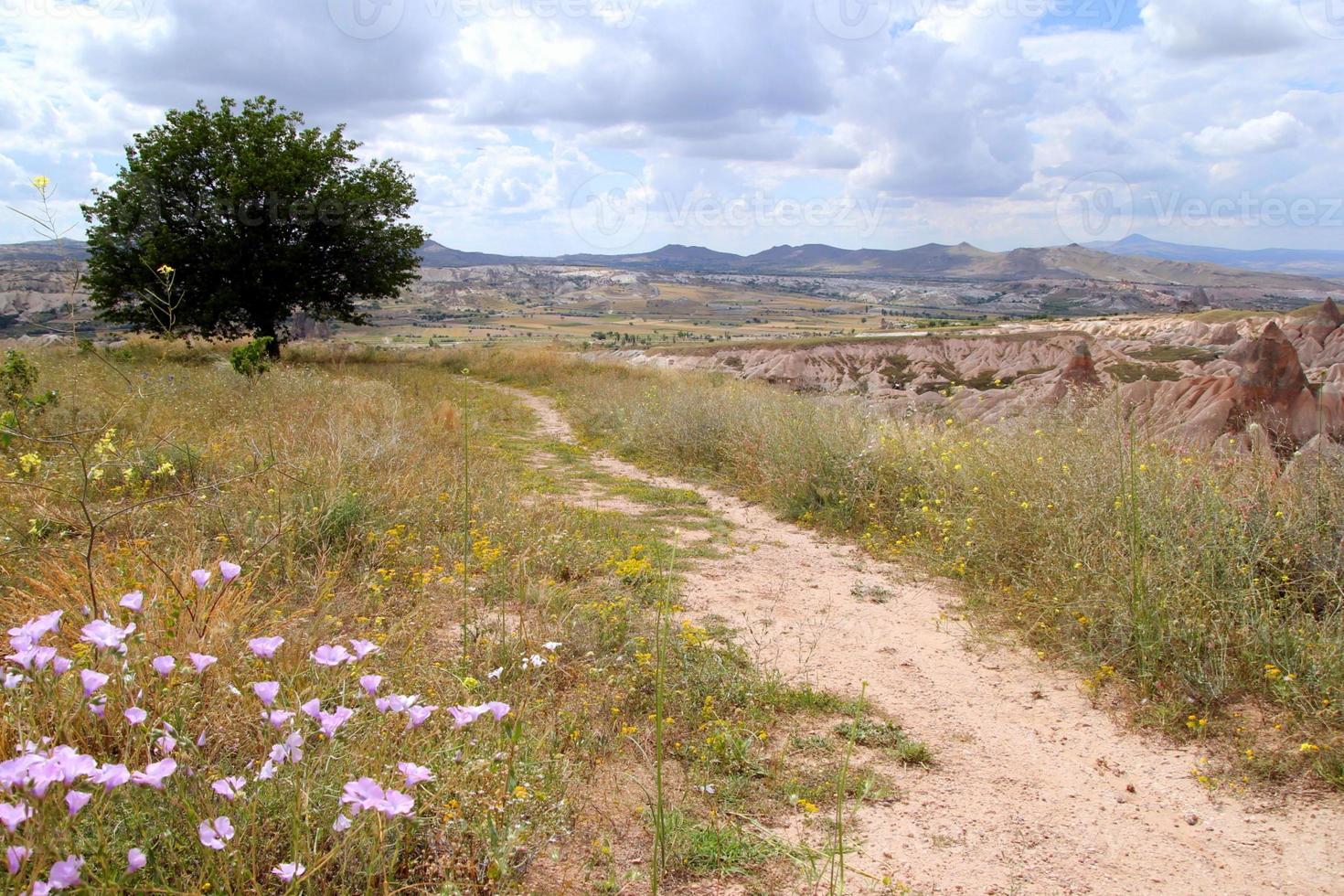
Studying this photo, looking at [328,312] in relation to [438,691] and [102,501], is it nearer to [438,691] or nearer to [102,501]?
[102,501]

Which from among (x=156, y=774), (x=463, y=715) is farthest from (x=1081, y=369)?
(x=156, y=774)

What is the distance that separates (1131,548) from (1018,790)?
188 centimetres

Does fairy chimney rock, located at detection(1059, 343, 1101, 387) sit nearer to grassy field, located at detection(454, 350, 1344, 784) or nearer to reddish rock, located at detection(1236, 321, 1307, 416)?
reddish rock, located at detection(1236, 321, 1307, 416)

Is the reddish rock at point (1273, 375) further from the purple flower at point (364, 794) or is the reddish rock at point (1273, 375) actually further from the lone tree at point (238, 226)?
the lone tree at point (238, 226)

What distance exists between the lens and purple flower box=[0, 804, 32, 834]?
1.29 m

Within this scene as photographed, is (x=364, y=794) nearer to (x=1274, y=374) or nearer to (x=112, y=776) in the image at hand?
(x=112, y=776)

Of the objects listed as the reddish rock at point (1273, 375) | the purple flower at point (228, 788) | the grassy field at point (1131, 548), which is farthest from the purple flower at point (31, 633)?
the reddish rock at point (1273, 375)

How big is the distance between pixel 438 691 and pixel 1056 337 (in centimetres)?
2822

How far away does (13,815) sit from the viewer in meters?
1.33

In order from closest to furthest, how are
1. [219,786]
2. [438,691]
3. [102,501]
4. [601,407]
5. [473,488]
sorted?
[219,786] → [438,691] → [102,501] → [473,488] → [601,407]

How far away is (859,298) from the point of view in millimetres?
97938

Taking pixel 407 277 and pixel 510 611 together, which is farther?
pixel 407 277

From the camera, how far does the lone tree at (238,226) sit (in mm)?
17516

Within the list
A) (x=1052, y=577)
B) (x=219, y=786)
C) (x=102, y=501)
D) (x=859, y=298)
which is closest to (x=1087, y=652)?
(x=1052, y=577)
